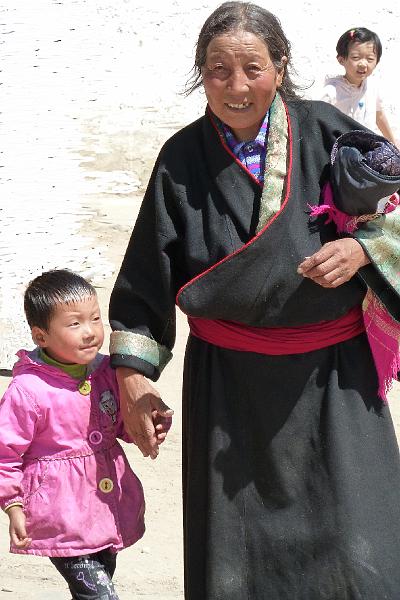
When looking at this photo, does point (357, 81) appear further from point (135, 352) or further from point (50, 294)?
point (135, 352)

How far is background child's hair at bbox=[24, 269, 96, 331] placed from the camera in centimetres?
308

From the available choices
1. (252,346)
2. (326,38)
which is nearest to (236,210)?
(252,346)

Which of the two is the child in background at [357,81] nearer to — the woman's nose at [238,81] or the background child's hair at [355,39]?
the background child's hair at [355,39]

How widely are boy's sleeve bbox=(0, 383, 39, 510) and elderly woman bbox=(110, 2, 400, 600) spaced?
26cm

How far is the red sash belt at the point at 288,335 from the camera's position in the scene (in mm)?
2844

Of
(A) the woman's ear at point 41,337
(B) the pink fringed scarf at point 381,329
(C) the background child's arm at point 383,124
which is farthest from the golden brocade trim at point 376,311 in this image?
(C) the background child's arm at point 383,124

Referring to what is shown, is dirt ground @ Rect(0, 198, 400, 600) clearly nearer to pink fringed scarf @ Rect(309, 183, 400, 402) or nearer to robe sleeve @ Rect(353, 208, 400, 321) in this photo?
pink fringed scarf @ Rect(309, 183, 400, 402)

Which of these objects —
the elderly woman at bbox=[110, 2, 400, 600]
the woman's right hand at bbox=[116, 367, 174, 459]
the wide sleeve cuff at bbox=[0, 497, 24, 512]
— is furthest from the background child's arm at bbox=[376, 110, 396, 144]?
the wide sleeve cuff at bbox=[0, 497, 24, 512]

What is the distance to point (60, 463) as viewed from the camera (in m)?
3.05

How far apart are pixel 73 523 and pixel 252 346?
0.68 m

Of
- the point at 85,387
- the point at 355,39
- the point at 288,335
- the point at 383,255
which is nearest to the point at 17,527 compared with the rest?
the point at 85,387

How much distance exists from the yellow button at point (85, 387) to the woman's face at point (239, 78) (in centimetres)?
81

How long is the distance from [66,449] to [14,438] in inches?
6.2

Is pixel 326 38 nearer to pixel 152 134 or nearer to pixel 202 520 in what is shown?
pixel 152 134
